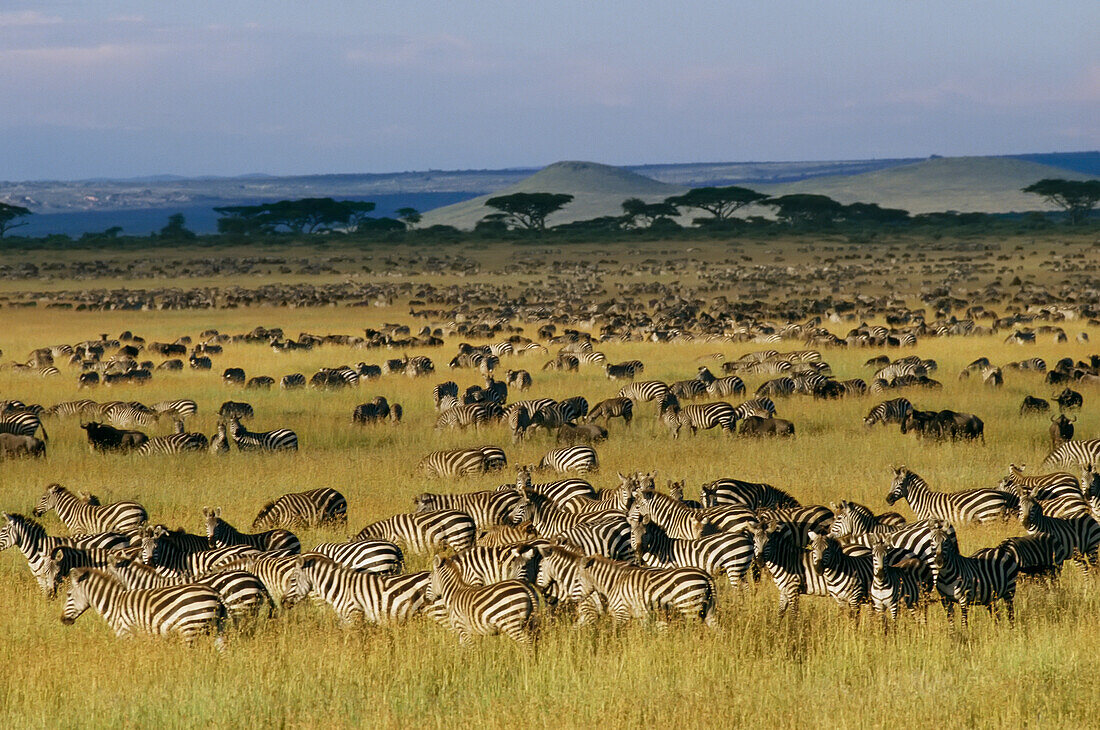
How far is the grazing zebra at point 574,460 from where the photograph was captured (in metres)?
19.4

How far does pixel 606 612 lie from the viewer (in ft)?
37.3

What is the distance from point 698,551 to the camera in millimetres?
12648

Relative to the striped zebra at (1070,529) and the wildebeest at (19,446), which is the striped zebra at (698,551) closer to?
the striped zebra at (1070,529)

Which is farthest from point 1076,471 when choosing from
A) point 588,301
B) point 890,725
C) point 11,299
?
point 11,299

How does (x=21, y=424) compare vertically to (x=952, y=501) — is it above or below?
below

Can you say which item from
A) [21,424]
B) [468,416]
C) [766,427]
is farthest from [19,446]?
[766,427]

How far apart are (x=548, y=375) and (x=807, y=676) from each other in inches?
934

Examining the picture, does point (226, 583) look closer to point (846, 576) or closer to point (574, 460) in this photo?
point (846, 576)

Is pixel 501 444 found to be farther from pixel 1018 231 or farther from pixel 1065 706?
pixel 1018 231

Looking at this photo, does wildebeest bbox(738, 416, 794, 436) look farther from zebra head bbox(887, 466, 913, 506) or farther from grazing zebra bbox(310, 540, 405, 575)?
grazing zebra bbox(310, 540, 405, 575)

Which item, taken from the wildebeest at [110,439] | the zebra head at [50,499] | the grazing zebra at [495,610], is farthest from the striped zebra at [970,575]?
the wildebeest at [110,439]

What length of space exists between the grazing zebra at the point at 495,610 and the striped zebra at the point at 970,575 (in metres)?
3.72

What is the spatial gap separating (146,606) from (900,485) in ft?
31.1

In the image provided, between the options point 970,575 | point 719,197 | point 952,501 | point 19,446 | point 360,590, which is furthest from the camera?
A: point 719,197
